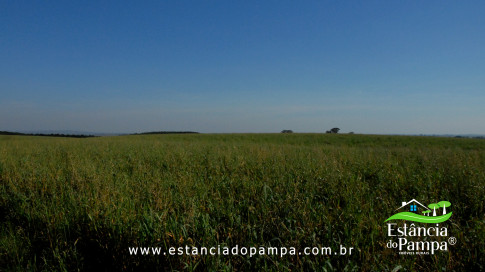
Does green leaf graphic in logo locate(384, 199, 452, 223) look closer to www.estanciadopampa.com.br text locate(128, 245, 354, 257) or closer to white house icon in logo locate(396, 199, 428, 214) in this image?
white house icon in logo locate(396, 199, 428, 214)

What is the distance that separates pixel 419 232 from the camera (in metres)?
2.55

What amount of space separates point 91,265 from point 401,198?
457 centimetres

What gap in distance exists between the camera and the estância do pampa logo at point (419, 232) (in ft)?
7.94

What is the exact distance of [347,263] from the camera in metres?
2.15

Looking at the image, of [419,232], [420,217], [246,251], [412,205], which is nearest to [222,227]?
[246,251]

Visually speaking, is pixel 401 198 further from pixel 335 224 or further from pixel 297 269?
pixel 297 269

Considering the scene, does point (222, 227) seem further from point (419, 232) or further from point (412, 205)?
point (412, 205)

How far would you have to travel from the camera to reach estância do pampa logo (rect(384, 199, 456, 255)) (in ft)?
7.94

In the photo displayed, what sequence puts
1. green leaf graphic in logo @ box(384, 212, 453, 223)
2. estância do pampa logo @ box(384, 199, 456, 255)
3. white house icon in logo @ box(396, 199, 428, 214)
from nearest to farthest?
estância do pampa logo @ box(384, 199, 456, 255) < green leaf graphic in logo @ box(384, 212, 453, 223) < white house icon in logo @ box(396, 199, 428, 214)

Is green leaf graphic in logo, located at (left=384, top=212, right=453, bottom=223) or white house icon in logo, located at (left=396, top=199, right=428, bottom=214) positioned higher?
white house icon in logo, located at (left=396, top=199, right=428, bottom=214)

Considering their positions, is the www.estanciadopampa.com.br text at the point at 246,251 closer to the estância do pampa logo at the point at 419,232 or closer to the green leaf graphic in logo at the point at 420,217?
the estância do pampa logo at the point at 419,232

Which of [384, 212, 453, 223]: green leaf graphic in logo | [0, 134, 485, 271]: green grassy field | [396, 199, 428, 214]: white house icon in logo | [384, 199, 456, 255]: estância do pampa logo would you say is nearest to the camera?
[0, 134, 485, 271]: green grassy field

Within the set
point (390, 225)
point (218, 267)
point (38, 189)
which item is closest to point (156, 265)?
point (218, 267)

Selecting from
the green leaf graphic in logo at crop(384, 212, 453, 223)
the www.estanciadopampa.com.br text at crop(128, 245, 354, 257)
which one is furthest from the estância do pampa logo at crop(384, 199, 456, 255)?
the www.estanciadopampa.com.br text at crop(128, 245, 354, 257)
